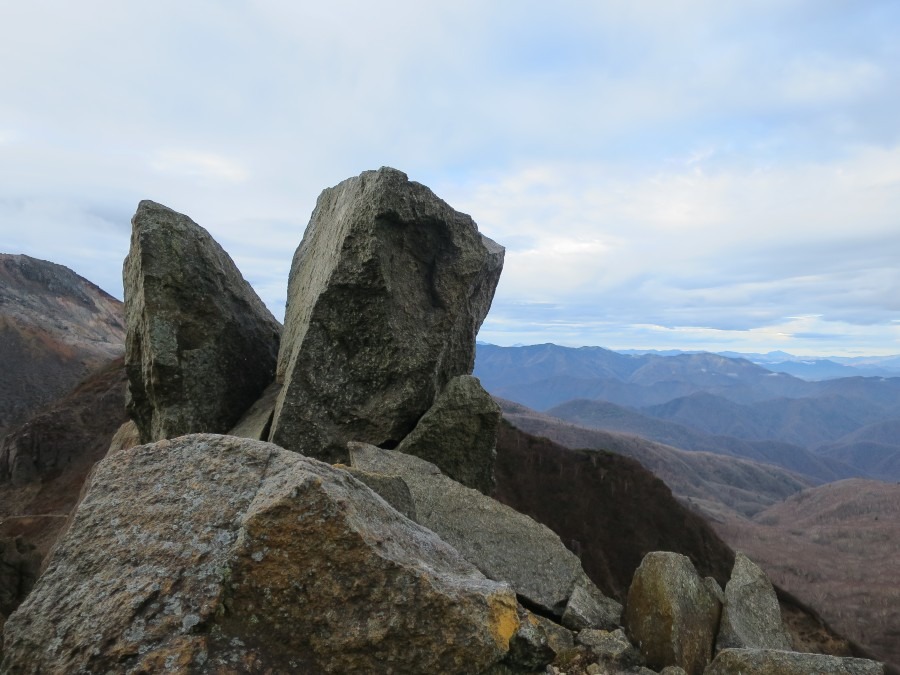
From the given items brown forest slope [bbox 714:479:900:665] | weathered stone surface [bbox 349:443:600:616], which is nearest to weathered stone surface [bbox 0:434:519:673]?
weathered stone surface [bbox 349:443:600:616]

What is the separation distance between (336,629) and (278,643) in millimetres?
521

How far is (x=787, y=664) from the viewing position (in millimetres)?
6910

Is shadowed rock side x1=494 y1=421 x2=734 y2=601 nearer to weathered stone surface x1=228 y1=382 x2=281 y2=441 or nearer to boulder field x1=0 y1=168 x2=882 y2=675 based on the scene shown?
weathered stone surface x1=228 y1=382 x2=281 y2=441

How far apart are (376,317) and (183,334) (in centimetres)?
526

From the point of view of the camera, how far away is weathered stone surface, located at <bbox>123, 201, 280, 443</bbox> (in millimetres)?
15273

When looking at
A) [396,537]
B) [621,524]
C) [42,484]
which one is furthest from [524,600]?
[42,484]

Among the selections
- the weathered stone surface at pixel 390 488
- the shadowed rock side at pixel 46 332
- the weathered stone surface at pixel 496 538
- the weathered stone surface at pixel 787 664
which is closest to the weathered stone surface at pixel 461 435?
the weathered stone surface at pixel 496 538

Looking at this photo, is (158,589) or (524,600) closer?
(158,589)

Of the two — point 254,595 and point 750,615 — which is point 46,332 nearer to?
point 254,595

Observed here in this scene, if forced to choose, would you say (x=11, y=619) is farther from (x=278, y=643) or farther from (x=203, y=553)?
(x=278, y=643)

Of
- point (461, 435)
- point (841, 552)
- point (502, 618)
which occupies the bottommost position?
point (841, 552)

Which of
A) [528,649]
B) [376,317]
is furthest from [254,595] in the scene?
[376,317]

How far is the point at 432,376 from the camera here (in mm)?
15547

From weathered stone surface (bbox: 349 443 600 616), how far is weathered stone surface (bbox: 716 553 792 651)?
7.94 ft
